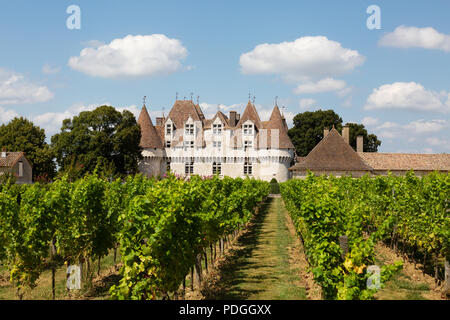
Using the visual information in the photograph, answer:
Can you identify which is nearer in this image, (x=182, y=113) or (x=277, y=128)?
(x=277, y=128)

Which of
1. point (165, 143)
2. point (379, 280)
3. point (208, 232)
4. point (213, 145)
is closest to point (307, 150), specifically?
point (213, 145)

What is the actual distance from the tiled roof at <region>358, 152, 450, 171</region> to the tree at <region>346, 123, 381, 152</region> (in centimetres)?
1653

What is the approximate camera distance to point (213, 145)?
173 ft

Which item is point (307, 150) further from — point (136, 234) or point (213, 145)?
point (136, 234)

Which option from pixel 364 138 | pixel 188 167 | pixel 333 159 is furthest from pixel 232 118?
pixel 364 138

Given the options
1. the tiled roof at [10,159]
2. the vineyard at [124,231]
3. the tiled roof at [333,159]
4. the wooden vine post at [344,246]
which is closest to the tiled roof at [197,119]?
the tiled roof at [333,159]

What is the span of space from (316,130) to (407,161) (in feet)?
64.6

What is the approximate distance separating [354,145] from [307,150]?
267 inches

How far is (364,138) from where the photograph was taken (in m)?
60.7

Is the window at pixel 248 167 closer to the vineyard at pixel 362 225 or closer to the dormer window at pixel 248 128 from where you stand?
the dormer window at pixel 248 128

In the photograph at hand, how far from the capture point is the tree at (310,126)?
59781mm

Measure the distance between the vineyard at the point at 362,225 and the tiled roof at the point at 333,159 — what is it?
2232cm

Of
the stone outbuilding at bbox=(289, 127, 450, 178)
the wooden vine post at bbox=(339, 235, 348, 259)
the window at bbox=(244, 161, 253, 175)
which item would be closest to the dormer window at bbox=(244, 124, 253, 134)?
the window at bbox=(244, 161, 253, 175)

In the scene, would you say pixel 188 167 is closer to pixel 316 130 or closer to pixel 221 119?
pixel 221 119
